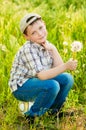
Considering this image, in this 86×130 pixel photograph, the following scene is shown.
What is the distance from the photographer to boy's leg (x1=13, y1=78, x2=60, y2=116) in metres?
4.61

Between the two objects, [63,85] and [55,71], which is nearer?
[55,71]

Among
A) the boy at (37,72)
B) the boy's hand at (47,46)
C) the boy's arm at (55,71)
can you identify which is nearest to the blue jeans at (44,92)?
the boy at (37,72)

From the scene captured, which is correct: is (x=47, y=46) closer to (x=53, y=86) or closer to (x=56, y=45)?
(x=53, y=86)

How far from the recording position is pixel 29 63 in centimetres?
457

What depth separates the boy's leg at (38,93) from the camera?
15.1 feet

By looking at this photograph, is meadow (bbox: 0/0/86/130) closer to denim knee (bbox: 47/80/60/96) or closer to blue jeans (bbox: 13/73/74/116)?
blue jeans (bbox: 13/73/74/116)

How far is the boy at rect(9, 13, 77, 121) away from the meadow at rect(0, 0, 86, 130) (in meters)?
0.17

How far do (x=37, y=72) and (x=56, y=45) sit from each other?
1.71 metres

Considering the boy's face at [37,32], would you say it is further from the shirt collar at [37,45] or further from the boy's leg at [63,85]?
the boy's leg at [63,85]

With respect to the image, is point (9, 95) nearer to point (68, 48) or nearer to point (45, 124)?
point (45, 124)

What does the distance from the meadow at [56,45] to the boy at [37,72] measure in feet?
0.57

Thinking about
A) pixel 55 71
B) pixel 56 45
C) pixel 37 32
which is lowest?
pixel 55 71

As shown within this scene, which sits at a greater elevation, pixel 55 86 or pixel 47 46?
pixel 47 46

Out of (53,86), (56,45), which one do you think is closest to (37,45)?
(53,86)
